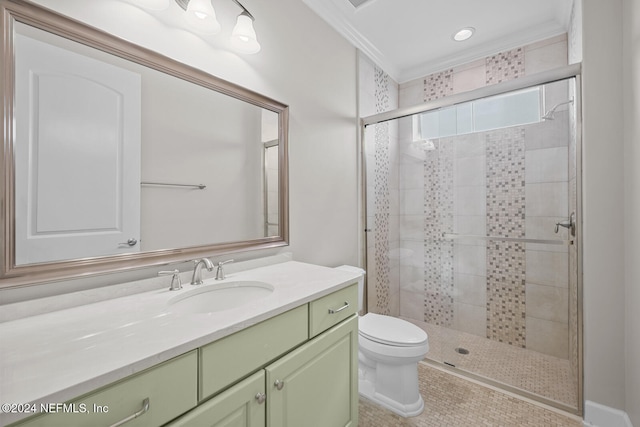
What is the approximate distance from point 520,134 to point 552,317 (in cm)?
139

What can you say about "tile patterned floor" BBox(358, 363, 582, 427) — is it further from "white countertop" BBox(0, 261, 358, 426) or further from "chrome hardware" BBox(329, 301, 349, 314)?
"white countertop" BBox(0, 261, 358, 426)

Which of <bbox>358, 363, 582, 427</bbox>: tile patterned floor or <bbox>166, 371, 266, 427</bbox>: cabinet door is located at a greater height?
<bbox>166, 371, 266, 427</bbox>: cabinet door

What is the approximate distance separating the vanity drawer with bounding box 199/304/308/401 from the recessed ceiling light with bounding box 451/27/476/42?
96.9 inches

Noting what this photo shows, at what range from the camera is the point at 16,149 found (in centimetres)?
84

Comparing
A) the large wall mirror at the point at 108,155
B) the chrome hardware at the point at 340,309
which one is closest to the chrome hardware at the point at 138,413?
the large wall mirror at the point at 108,155

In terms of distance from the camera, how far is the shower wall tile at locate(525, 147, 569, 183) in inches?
74.4

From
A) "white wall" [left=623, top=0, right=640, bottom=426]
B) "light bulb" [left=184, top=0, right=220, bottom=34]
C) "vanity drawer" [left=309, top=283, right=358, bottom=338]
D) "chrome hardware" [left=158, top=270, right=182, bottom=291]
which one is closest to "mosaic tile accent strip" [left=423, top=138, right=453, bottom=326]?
"white wall" [left=623, top=0, right=640, bottom=426]

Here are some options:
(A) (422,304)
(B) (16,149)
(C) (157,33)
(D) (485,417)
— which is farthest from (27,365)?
(A) (422,304)

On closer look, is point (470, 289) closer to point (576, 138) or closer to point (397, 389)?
point (397, 389)

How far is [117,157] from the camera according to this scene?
1032mm

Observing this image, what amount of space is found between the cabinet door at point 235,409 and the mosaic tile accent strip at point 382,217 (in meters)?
1.69

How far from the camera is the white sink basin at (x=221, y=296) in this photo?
1.09 meters

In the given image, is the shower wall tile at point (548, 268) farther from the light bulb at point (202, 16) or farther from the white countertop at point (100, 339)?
the light bulb at point (202, 16)

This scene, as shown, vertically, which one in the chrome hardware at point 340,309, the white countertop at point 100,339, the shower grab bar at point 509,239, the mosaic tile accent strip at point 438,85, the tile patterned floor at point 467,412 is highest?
the mosaic tile accent strip at point 438,85
